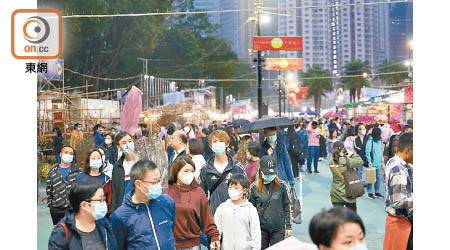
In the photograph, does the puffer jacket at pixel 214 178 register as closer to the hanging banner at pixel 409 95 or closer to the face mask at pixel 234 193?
the face mask at pixel 234 193

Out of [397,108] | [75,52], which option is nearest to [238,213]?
[397,108]

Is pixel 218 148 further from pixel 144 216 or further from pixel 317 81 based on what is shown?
pixel 317 81

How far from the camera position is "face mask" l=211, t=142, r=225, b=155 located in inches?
231

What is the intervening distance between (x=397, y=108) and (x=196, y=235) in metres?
22.4

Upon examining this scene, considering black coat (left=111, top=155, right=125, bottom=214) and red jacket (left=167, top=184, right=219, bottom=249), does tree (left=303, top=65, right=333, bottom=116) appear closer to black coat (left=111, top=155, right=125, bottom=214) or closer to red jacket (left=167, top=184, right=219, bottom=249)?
black coat (left=111, top=155, right=125, bottom=214)

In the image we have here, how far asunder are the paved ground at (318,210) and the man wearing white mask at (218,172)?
1.23 meters

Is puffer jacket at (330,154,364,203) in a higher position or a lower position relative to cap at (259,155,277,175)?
lower

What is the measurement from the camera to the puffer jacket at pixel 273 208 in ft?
17.0

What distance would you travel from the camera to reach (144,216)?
3482 mm

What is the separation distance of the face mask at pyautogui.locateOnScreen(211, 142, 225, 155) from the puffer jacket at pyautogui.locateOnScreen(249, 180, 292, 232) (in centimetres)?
75

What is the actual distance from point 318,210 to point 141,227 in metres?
2.93

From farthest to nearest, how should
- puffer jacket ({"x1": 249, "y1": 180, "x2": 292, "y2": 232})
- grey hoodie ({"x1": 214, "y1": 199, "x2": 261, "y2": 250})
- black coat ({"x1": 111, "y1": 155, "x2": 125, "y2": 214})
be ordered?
1. black coat ({"x1": 111, "y1": 155, "x2": 125, "y2": 214})
2. puffer jacket ({"x1": 249, "y1": 180, "x2": 292, "y2": 232})
3. grey hoodie ({"x1": 214, "y1": 199, "x2": 261, "y2": 250})

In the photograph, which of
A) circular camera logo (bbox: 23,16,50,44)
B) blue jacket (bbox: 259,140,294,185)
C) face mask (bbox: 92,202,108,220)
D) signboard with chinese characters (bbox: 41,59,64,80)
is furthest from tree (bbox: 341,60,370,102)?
face mask (bbox: 92,202,108,220)

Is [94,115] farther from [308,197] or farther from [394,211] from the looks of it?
[394,211]
